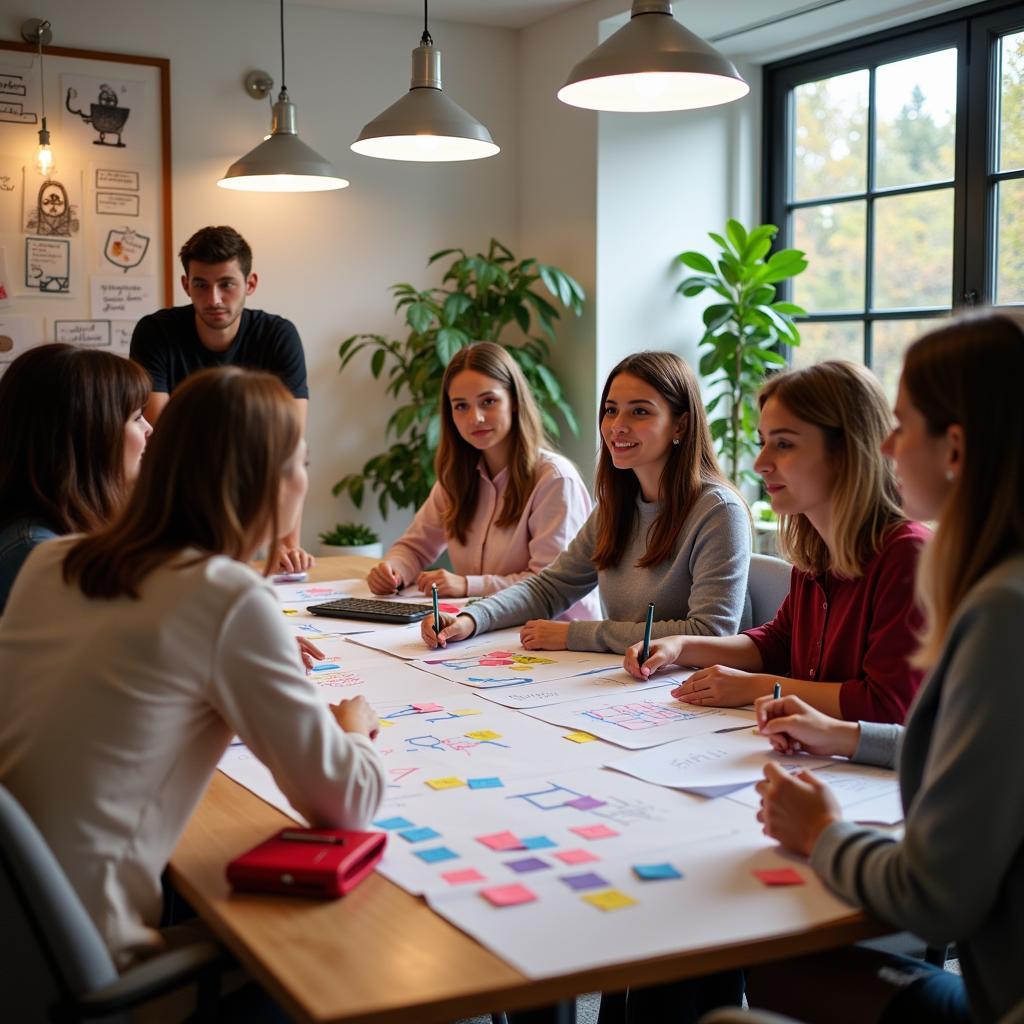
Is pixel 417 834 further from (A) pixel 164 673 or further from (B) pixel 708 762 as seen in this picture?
(B) pixel 708 762

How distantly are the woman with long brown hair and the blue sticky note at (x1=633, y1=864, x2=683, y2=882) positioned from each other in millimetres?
1115

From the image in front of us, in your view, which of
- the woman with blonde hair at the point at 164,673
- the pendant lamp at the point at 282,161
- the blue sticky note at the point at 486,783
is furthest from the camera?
the pendant lamp at the point at 282,161

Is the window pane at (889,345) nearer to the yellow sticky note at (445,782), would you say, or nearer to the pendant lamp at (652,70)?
the pendant lamp at (652,70)

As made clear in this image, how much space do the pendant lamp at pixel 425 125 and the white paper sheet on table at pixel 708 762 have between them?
5.34ft

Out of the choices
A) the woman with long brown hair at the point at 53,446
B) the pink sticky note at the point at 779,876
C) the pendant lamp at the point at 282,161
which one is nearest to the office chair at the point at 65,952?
the pink sticky note at the point at 779,876

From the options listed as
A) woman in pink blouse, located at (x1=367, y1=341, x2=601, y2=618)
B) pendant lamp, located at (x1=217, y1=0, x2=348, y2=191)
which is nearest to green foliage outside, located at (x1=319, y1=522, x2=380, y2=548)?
woman in pink blouse, located at (x1=367, y1=341, x2=601, y2=618)

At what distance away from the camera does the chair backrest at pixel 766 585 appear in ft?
8.33

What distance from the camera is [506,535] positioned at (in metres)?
3.25

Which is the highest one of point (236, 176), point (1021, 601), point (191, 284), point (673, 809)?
point (236, 176)

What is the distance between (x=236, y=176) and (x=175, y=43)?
1.44 metres

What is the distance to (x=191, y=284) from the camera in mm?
3635

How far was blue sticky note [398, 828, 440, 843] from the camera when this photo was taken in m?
1.41

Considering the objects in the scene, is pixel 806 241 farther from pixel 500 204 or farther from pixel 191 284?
pixel 191 284

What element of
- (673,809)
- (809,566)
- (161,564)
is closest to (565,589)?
(809,566)
